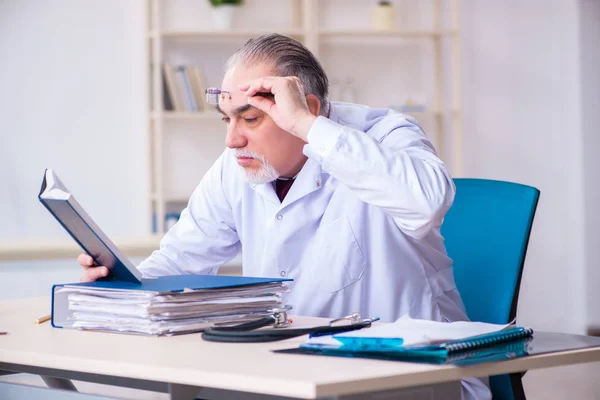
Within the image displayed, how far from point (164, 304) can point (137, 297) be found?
5 centimetres

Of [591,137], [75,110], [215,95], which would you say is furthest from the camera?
[591,137]

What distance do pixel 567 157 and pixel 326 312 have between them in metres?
3.75

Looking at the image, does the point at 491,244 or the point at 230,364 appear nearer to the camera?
the point at 230,364

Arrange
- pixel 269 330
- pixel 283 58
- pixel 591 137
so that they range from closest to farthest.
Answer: pixel 269 330
pixel 283 58
pixel 591 137

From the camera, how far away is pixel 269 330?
3.73 ft

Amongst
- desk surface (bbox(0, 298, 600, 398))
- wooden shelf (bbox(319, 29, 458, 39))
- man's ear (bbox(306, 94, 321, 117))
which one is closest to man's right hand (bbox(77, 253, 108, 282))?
desk surface (bbox(0, 298, 600, 398))

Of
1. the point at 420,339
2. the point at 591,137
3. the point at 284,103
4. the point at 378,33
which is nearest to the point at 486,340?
the point at 420,339

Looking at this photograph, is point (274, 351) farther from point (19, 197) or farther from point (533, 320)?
point (533, 320)

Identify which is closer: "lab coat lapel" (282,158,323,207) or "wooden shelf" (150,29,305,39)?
"lab coat lapel" (282,158,323,207)

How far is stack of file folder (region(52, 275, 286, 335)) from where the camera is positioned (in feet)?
3.97

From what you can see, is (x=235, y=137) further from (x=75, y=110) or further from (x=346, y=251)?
→ (x=75, y=110)

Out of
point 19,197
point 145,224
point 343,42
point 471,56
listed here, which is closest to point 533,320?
point 471,56

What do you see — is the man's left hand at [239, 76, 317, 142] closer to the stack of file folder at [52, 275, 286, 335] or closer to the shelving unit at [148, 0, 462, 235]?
the stack of file folder at [52, 275, 286, 335]

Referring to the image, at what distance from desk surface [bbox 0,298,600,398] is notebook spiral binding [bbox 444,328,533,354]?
1.4 inches
